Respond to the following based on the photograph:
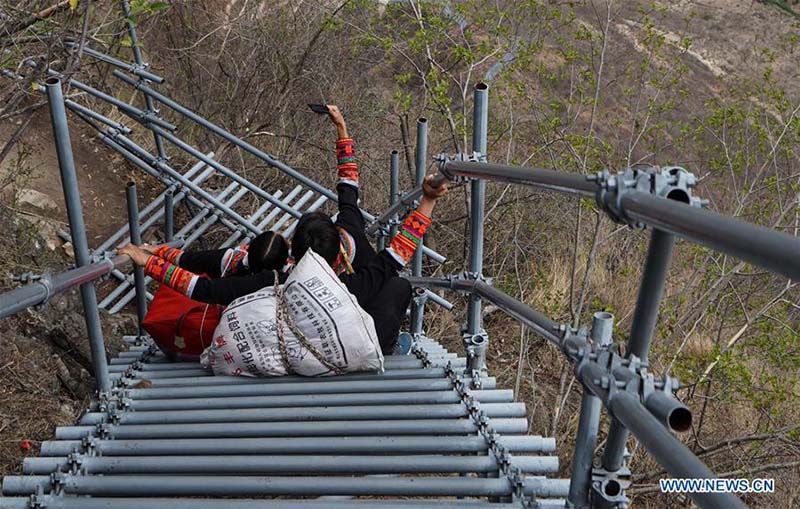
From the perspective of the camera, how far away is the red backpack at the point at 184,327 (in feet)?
12.0

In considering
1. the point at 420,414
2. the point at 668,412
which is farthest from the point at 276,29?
the point at 668,412

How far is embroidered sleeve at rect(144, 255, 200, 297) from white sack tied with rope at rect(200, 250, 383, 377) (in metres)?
0.34

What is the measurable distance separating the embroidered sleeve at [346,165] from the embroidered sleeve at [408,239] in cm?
68

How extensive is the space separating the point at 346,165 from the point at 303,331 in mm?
1524

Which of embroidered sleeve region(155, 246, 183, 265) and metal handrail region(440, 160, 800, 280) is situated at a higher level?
embroidered sleeve region(155, 246, 183, 265)

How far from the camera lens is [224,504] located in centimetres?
208

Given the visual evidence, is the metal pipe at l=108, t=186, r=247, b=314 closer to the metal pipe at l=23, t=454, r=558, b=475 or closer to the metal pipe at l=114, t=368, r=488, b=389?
the metal pipe at l=114, t=368, r=488, b=389

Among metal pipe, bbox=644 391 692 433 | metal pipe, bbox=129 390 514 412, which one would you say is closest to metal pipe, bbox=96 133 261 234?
metal pipe, bbox=129 390 514 412

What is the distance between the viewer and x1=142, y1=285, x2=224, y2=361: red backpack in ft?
12.0

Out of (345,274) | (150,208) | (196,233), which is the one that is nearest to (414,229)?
(345,274)

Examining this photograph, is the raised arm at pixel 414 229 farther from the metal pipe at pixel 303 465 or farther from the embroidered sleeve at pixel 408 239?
the metal pipe at pixel 303 465

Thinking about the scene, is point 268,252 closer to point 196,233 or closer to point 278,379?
point 278,379

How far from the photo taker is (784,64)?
65.2ft

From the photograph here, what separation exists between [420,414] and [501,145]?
22.4 feet
